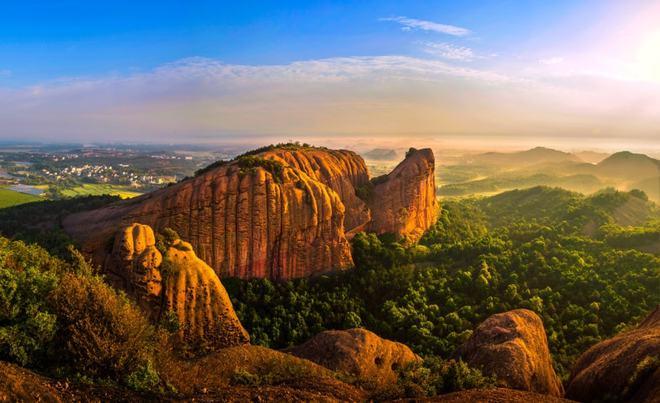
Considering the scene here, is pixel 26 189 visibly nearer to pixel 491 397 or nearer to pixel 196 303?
pixel 196 303

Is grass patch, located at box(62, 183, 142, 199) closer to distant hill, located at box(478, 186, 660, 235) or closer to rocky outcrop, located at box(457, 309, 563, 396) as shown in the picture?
distant hill, located at box(478, 186, 660, 235)

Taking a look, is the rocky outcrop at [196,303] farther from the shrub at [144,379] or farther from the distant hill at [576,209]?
the distant hill at [576,209]

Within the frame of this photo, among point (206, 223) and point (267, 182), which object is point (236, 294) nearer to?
point (206, 223)

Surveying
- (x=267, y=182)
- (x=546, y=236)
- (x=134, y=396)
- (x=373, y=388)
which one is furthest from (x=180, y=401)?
(x=546, y=236)

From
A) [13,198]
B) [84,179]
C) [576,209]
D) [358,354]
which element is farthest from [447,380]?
[84,179]

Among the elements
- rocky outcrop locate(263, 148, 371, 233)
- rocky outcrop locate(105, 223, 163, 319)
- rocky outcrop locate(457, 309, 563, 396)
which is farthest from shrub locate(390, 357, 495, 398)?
rocky outcrop locate(263, 148, 371, 233)

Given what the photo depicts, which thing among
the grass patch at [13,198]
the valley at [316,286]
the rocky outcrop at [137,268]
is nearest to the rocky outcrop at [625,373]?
the valley at [316,286]
